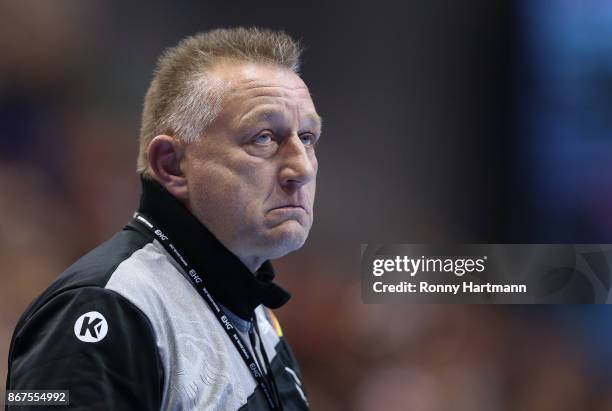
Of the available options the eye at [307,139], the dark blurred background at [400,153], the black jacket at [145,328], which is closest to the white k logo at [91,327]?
the black jacket at [145,328]

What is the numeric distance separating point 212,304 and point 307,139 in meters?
0.45

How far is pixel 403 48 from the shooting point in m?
3.38

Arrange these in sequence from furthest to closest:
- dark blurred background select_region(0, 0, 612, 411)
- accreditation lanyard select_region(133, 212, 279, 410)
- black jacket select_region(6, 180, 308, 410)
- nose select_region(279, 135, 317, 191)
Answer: dark blurred background select_region(0, 0, 612, 411) < nose select_region(279, 135, 317, 191) < accreditation lanyard select_region(133, 212, 279, 410) < black jacket select_region(6, 180, 308, 410)

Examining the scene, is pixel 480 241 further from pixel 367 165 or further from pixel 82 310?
pixel 82 310

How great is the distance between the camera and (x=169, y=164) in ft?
5.65

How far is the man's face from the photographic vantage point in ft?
5.51

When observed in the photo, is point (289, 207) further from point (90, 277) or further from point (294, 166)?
point (90, 277)

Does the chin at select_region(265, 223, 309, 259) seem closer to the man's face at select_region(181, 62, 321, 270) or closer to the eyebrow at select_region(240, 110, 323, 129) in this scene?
the man's face at select_region(181, 62, 321, 270)

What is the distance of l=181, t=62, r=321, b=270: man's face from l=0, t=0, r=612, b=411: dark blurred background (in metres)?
1.61

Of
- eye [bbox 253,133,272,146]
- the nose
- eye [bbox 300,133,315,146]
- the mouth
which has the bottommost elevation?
the mouth

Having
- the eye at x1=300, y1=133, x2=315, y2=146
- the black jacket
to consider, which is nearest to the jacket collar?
the black jacket

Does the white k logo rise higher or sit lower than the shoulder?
lower

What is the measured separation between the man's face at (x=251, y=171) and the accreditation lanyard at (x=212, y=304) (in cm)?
10

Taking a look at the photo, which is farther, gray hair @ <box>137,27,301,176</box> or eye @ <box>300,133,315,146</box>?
eye @ <box>300,133,315,146</box>
